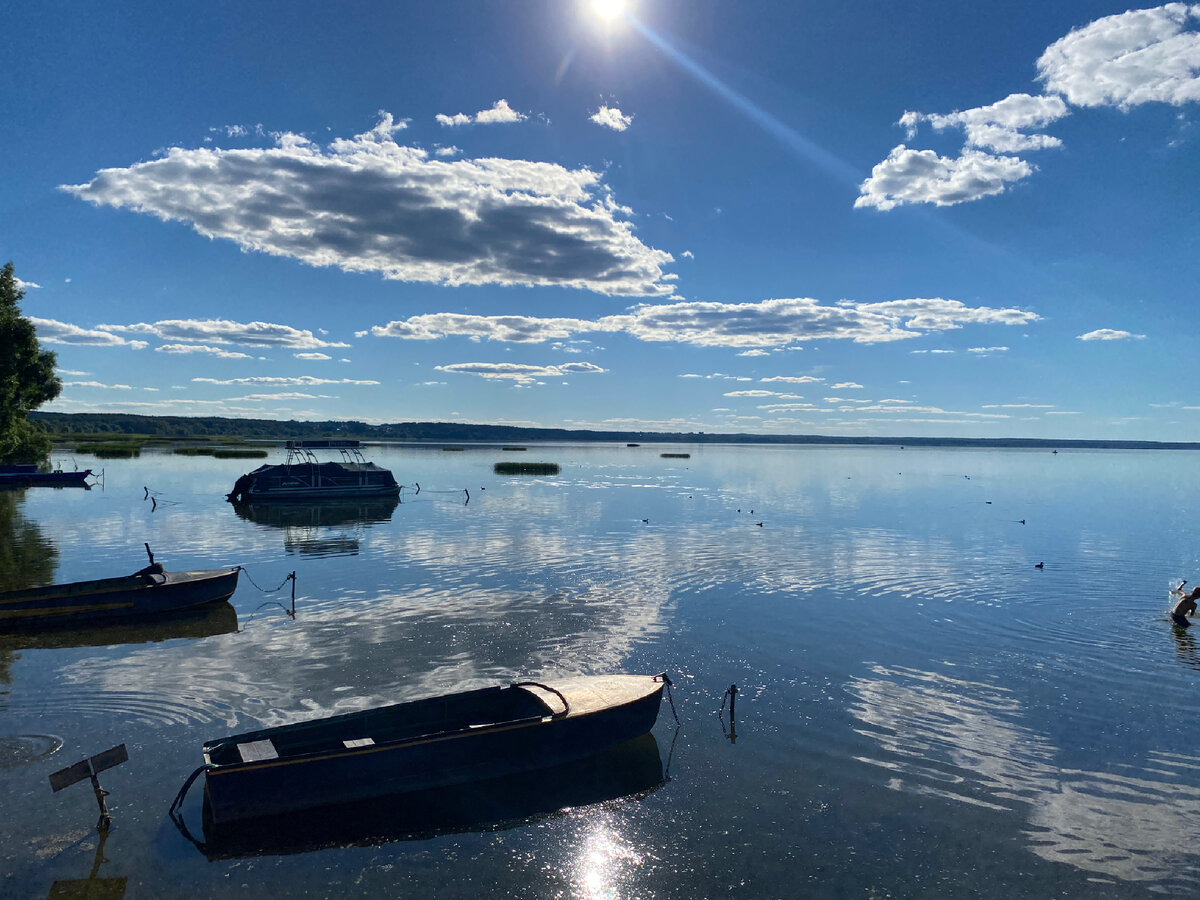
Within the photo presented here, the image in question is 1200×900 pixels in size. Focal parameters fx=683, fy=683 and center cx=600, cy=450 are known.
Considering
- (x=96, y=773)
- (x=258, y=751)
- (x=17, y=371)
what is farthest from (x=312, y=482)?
(x=96, y=773)

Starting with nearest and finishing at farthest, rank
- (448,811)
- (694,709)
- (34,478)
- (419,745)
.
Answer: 1. (448,811)
2. (419,745)
3. (694,709)
4. (34,478)

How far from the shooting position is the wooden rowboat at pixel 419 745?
14.0m

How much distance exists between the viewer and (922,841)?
13.7 meters

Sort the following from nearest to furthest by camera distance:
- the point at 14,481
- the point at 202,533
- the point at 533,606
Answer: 1. the point at 533,606
2. the point at 202,533
3. the point at 14,481

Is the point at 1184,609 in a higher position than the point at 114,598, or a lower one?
higher

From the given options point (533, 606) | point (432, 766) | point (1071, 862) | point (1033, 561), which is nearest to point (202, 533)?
point (533, 606)

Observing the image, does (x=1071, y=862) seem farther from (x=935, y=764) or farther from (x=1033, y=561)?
(x=1033, y=561)

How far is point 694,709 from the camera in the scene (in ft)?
65.9

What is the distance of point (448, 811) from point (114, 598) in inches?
826

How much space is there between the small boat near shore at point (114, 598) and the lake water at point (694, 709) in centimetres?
166

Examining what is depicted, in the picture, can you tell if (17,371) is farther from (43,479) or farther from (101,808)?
(101,808)

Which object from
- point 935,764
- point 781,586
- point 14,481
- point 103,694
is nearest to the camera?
point 935,764

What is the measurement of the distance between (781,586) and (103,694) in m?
28.8

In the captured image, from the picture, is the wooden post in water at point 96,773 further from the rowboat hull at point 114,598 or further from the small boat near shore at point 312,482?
the small boat near shore at point 312,482
